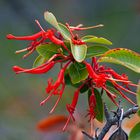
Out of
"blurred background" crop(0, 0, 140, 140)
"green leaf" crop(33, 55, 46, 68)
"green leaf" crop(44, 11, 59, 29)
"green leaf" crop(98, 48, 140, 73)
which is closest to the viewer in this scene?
"green leaf" crop(98, 48, 140, 73)

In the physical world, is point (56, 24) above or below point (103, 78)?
above

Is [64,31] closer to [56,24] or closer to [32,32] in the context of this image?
[56,24]

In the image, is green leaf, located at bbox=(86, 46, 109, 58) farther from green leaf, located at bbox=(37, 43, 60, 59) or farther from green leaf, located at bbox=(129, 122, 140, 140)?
green leaf, located at bbox=(129, 122, 140, 140)

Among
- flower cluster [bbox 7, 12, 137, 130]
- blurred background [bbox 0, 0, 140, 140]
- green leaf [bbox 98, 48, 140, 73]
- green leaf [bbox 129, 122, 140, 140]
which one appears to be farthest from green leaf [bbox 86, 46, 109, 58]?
blurred background [bbox 0, 0, 140, 140]

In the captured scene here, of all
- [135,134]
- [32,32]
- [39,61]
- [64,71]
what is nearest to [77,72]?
[64,71]

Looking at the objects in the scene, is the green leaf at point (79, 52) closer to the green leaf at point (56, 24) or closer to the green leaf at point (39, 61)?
the green leaf at point (56, 24)

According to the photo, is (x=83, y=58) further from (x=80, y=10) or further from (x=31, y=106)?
(x=80, y=10)
